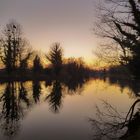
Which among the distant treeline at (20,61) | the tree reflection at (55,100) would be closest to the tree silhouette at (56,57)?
the distant treeline at (20,61)

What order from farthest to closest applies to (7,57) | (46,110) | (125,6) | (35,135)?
1. (7,57)
2. (46,110)
3. (35,135)
4. (125,6)

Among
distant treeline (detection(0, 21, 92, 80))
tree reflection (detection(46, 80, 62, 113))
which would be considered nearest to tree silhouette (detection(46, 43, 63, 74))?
distant treeline (detection(0, 21, 92, 80))

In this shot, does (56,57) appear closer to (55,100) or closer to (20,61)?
(20,61)

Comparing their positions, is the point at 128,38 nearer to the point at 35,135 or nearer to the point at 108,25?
the point at 108,25

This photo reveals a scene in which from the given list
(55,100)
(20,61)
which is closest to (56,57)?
(20,61)

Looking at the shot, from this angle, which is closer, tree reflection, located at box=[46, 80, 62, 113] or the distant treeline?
tree reflection, located at box=[46, 80, 62, 113]

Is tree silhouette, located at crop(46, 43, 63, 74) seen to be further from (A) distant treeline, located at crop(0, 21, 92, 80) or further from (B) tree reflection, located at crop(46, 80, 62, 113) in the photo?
(B) tree reflection, located at crop(46, 80, 62, 113)

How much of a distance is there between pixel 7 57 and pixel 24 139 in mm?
44582

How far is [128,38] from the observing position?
11742 millimetres

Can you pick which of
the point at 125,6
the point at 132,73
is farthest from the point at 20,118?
the point at 125,6

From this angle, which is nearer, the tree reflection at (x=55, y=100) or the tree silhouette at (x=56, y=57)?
the tree reflection at (x=55, y=100)

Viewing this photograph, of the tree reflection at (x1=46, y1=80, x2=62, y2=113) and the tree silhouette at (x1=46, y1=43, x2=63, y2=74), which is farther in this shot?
the tree silhouette at (x1=46, y1=43, x2=63, y2=74)

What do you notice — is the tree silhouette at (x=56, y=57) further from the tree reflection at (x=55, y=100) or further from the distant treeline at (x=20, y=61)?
the tree reflection at (x=55, y=100)

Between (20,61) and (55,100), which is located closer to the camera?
(55,100)
